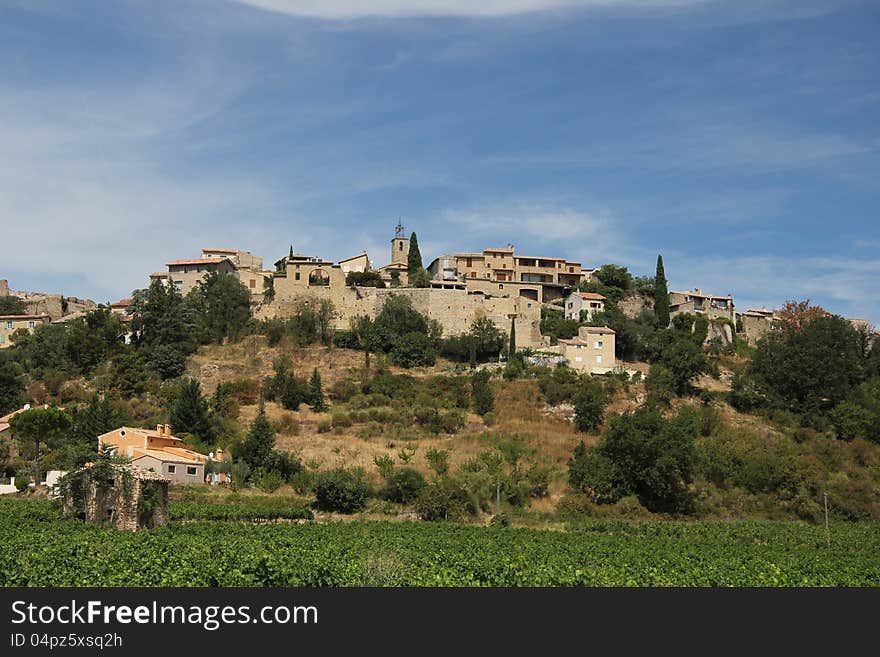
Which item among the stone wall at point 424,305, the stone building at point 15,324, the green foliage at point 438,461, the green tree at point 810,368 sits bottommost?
the green foliage at point 438,461

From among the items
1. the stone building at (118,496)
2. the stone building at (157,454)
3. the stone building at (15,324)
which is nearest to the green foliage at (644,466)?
the stone building at (157,454)

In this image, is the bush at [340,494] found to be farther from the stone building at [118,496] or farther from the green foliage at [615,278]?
the green foliage at [615,278]

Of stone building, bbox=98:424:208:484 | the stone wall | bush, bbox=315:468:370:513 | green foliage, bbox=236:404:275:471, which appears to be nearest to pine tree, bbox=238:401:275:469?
green foliage, bbox=236:404:275:471

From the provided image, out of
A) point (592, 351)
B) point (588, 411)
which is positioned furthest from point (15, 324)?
point (588, 411)

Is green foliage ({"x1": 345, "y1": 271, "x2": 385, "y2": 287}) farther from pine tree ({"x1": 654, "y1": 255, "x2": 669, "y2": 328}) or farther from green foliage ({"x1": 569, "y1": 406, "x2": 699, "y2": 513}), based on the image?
green foliage ({"x1": 569, "y1": 406, "x2": 699, "y2": 513})

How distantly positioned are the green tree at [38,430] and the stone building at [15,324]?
25111 millimetres

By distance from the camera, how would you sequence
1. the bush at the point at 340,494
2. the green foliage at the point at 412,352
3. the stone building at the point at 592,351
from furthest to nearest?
the stone building at the point at 592,351 < the green foliage at the point at 412,352 < the bush at the point at 340,494

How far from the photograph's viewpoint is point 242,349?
6231cm

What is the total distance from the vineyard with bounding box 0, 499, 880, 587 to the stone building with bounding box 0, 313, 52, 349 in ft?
114

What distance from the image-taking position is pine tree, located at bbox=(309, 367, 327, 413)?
5528cm

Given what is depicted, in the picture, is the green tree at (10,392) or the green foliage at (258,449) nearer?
the green foliage at (258,449)

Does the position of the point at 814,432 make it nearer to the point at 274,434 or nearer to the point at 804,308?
the point at 804,308

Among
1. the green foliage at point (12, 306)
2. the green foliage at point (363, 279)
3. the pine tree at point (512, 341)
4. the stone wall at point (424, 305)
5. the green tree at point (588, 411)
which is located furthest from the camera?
the green foliage at point (12, 306)

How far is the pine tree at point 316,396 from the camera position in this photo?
5528 centimetres
